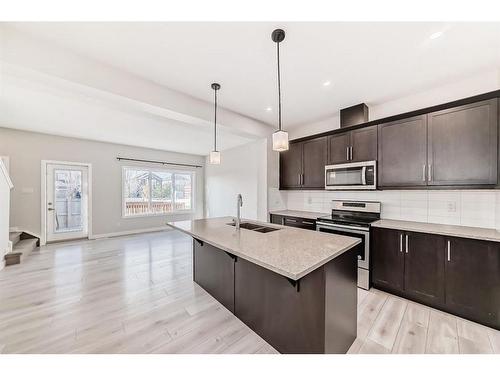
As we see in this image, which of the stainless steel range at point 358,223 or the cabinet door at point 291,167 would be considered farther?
the cabinet door at point 291,167

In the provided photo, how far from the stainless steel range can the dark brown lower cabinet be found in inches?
4.1

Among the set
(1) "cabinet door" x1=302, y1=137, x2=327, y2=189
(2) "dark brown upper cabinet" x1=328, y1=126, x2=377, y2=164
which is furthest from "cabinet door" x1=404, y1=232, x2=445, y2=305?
(1) "cabinet door" x1=302, y1=137, x2=327, y2=189

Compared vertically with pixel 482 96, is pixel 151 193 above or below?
below

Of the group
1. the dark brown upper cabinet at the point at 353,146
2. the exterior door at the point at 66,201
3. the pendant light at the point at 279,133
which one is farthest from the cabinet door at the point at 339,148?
the exterior door at the point at 66,201

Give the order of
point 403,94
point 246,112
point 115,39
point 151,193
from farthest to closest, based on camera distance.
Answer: point 151,193 < point 246,112 < point 403,94 < point 115,39

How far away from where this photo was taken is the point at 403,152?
2635 mm

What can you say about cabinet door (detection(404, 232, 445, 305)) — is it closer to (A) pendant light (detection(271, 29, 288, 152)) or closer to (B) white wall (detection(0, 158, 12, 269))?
(A) pendant light (detection(271, 29, 288, 152))

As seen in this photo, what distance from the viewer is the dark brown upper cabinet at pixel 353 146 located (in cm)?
292

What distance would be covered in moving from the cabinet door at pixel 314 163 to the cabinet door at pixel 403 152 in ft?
2.92

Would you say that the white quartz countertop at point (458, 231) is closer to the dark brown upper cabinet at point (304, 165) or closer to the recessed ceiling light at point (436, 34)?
the dark brown upper cabinet at point (304, 165)
